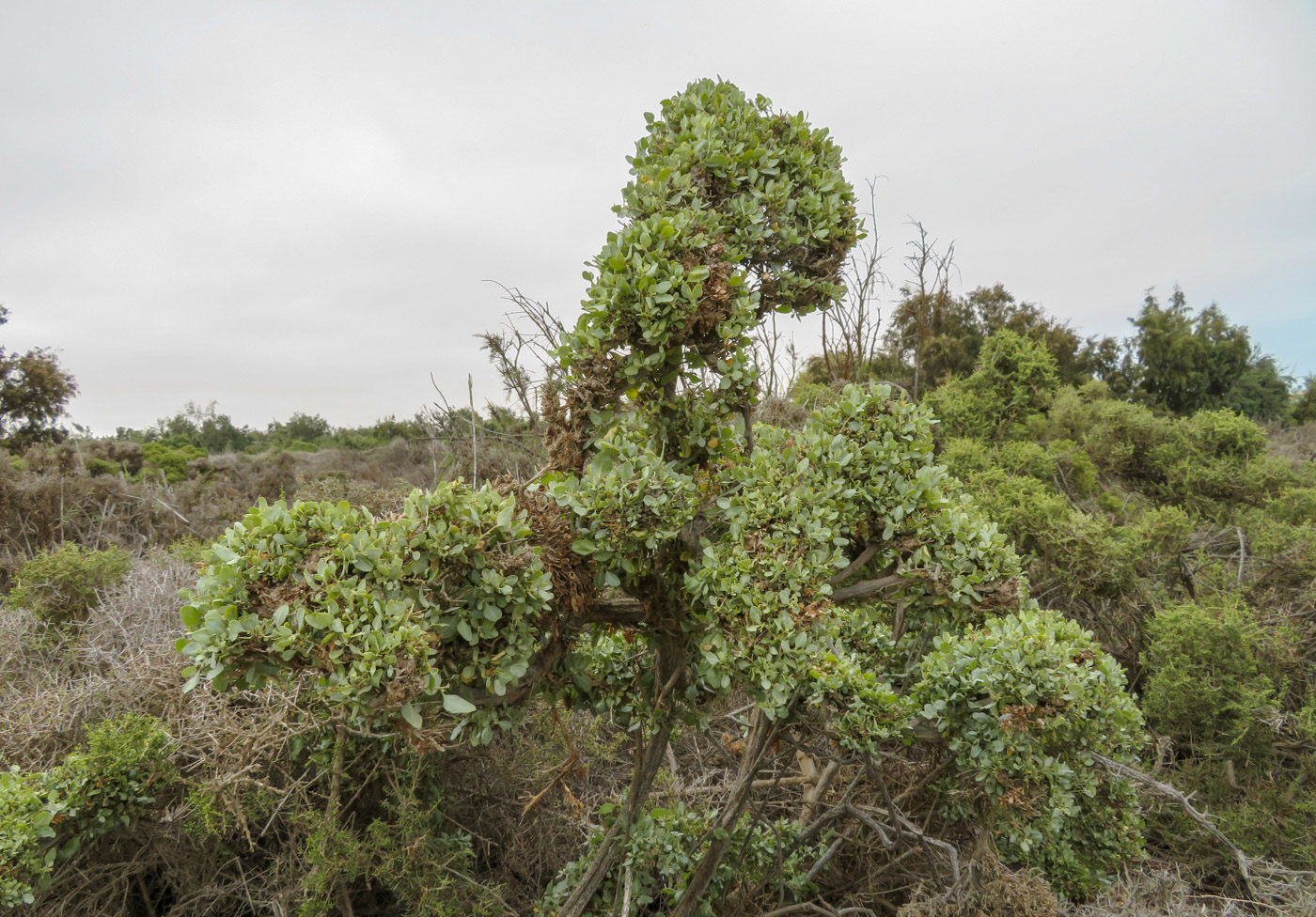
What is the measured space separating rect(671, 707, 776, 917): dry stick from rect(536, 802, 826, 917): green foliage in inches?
1.8

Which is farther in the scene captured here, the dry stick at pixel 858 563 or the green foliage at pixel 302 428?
the green foliage at pixel 302 428

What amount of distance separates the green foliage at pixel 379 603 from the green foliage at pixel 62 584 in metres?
3.61

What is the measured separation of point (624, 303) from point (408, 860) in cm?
229

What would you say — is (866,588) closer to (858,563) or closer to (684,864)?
(858,563)

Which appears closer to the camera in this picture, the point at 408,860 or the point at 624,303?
the point at 624,303

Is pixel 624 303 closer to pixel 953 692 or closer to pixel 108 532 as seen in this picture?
pixel 953 692

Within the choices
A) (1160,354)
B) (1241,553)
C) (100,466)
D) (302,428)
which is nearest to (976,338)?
(1160,354)

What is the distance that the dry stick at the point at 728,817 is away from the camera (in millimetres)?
2625

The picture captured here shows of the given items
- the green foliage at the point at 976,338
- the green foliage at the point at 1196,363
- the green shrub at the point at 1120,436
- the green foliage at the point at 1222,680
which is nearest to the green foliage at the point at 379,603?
the green foliage at the point at 1222,680

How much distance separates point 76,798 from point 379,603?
222 cm

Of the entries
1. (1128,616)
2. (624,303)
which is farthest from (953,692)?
(1128,616)

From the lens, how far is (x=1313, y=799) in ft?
13.7

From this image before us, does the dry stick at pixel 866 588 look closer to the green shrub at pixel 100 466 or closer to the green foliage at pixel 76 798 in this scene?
the green foliage at pixel 76 798

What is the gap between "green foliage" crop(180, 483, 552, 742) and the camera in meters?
1.58
